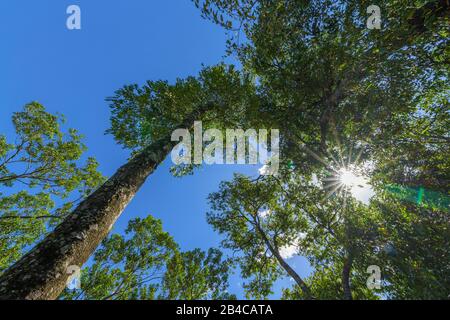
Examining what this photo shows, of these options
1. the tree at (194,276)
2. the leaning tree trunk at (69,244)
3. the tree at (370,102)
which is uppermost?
the tree at (370,102)

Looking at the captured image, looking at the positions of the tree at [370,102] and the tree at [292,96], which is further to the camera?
the tree at [370,102]

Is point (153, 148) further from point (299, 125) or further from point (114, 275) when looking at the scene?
point (114, 275)

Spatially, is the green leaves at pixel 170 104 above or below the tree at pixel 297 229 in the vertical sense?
above

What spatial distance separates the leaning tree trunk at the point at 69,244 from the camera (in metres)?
2.47

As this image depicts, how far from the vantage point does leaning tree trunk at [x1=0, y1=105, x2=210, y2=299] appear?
2.47 meters

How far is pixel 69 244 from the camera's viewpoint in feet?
10.1

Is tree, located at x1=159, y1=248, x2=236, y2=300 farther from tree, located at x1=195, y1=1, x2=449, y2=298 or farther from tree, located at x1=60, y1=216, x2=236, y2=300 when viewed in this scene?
tree, located at x1=195, y1=1, x2=449, y2=298

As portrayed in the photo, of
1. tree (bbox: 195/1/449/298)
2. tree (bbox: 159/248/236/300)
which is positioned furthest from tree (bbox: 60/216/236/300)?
tree (bbox: 195/1/449/298)

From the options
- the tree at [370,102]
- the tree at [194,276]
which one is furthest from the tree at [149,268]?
the tree at [370,102]

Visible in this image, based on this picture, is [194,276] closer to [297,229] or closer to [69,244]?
[297,229]

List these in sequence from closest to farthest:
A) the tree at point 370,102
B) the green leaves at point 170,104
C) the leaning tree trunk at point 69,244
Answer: the leaning tree trunk at point 69,244
the tree at point 370,102
the green leaves at point 170,104

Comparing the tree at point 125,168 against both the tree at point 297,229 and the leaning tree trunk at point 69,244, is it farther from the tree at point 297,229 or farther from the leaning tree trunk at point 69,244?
the tree at point 297,229

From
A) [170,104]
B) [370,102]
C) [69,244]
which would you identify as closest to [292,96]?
[370,102]
